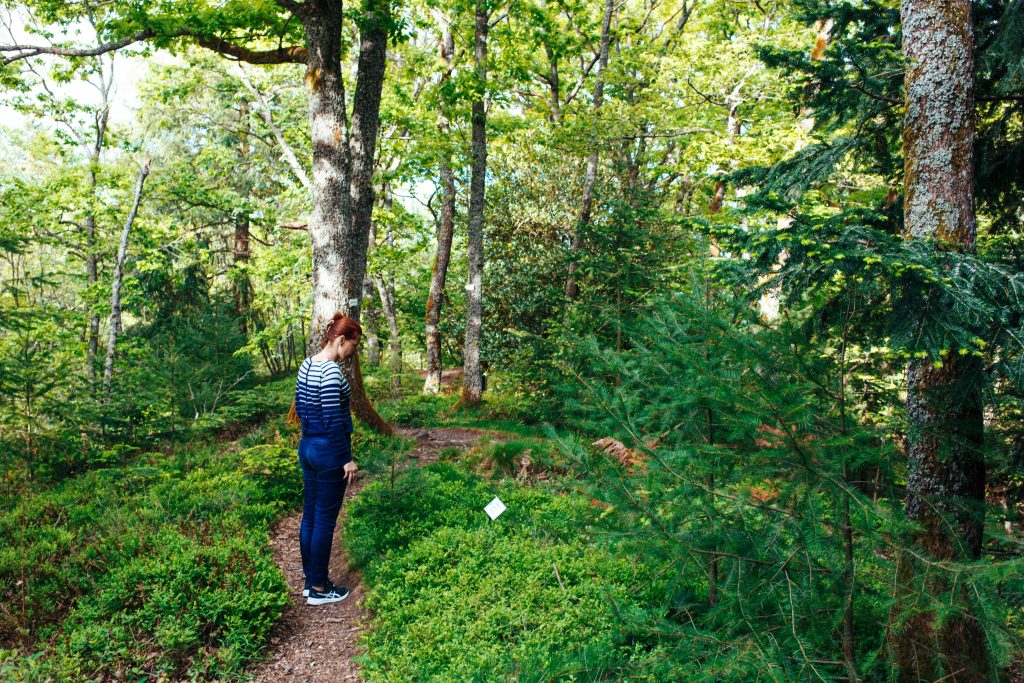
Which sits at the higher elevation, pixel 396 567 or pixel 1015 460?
pixel 1015 460

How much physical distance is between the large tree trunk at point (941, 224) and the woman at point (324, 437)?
13.6ft

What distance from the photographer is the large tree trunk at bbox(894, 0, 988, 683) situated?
11.8 feet

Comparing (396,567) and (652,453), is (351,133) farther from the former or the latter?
(652,453)

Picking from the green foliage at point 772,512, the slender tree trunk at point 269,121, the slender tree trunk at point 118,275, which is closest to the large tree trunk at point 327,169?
the slender tree trunk at point 118,275

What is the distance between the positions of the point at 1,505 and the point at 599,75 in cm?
1314

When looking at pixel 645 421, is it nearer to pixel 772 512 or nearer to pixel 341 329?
pixel 772 512

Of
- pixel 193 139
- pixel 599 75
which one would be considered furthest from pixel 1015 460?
pixel 193 139

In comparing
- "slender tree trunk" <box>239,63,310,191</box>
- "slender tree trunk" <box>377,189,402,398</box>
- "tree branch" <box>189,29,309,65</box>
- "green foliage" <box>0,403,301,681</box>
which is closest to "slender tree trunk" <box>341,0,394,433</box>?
"tree branch" <box>189,29,309,65</box>

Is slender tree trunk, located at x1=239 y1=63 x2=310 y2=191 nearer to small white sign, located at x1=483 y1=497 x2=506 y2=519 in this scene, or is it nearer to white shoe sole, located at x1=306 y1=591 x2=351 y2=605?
small white sign, located at x1=483 y1=497 x2=506 y2=519

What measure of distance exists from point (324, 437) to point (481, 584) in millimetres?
1828

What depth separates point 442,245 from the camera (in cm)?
1540

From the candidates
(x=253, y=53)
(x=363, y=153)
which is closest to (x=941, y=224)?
(x=363, y=153)

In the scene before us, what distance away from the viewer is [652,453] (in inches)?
106

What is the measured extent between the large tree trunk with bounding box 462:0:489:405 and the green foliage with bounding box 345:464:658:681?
667 cm
